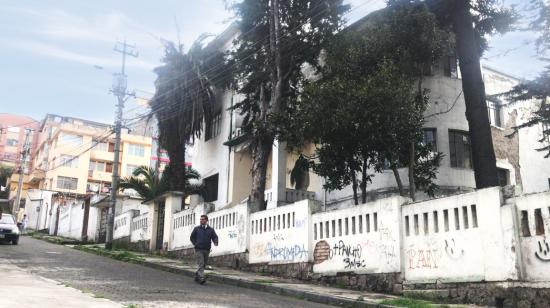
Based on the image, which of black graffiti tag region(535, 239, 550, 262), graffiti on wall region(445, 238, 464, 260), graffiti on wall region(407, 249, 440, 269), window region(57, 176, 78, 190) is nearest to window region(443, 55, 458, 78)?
graffiti on wall region(407, 249, 440, 269)

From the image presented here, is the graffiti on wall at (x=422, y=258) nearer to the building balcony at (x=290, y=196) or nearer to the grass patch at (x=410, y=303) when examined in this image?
the grass patch at (x=410, y=303)

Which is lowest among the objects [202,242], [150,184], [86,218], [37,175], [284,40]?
[202,242]

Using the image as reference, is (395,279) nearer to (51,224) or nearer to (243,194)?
(243,194)

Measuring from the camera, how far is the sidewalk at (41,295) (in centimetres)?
690

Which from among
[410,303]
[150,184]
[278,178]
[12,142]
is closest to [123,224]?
[150,184]

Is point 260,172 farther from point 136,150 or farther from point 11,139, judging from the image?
point 11,139

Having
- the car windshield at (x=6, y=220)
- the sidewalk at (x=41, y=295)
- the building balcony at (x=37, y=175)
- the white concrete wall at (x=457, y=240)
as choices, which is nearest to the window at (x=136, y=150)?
the building balcony at (x=37, y=175)

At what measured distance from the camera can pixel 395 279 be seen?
33.4ft

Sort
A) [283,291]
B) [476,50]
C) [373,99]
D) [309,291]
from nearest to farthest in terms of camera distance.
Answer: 1. [309,291]
2. [283,291]
3. [373,99]
4. [476,50]

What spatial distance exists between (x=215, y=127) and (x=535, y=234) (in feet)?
67.5

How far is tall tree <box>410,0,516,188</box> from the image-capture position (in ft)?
46.5

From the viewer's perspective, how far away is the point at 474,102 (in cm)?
1456

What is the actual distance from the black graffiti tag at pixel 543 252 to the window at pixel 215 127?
19.9m

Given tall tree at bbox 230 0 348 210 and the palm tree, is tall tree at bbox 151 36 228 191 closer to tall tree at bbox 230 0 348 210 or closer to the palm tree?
the palm tree
